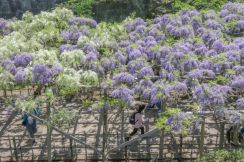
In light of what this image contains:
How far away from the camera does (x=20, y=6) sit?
1141 inches

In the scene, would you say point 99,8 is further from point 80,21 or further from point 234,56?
point 234,56

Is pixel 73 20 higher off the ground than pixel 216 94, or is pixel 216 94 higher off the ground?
pixel 73 20

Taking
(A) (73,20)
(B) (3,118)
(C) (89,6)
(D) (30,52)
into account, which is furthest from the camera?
(C) (89,6)

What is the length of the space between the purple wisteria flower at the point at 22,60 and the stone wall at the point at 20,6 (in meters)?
15.7

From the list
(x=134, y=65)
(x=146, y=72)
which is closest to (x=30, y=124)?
(x=134, y=65)

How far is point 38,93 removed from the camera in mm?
14016

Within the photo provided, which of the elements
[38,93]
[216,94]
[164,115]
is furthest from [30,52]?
[216,94]

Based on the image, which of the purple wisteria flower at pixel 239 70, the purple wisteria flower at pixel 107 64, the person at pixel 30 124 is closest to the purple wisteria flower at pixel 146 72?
the purple wisteria flower at pixel 107 64

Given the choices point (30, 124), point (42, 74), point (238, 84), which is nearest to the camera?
point (42, 74)

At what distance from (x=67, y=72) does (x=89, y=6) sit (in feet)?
48.2

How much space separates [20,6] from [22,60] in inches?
639

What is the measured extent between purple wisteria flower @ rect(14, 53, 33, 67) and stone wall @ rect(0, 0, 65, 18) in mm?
15702

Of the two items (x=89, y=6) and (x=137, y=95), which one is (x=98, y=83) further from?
(x=89, y=6)

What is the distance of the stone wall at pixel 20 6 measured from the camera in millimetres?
28922
